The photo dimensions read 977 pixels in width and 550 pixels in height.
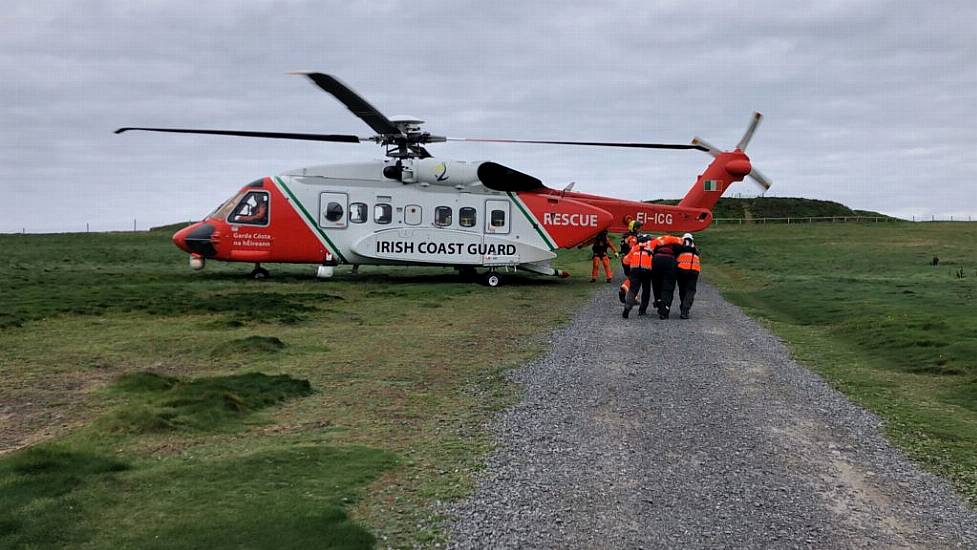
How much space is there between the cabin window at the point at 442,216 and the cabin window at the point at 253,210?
4607 millimetres

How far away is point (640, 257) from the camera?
16438 millimetres

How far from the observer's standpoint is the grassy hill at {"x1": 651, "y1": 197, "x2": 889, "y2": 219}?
3553 inches

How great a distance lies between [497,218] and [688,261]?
7965 millimetres

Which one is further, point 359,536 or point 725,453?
point 725,453

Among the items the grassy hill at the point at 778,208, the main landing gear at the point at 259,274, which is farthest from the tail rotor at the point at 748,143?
the grassy hill at the point at 778,208

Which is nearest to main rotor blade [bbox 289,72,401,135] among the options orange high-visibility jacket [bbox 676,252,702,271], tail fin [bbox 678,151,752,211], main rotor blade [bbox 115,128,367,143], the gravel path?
main rotor blade [bbox 115,128,367,143]

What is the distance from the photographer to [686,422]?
25.7 feet

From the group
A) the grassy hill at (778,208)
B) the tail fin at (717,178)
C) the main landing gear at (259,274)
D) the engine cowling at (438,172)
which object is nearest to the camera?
the engine cowling at (438,172)

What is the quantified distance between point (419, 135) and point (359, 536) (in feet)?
55.6

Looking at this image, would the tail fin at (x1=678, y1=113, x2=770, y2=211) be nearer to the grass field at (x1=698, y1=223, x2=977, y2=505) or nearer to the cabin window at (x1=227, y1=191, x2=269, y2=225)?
the grass field at (x1=698, y1=223, x2=977, y2=505)

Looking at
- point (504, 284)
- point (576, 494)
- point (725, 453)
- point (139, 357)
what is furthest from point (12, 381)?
point (504, 284)

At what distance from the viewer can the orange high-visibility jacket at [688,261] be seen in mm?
16531

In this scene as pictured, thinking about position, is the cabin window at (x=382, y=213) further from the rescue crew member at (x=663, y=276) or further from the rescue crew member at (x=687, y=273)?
the rescue crew member at (x=687, y=273)

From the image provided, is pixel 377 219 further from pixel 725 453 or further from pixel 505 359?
pixel 725 453
